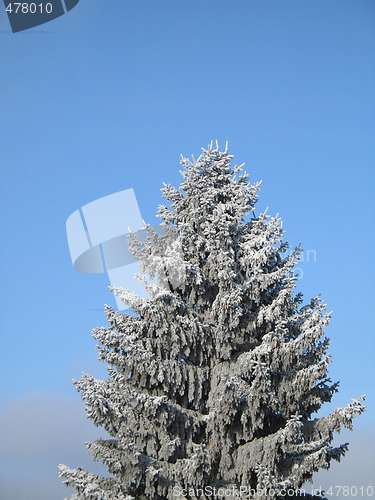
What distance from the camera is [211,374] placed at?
45.7 feet

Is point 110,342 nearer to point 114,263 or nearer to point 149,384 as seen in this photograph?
point 149,384

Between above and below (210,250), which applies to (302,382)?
A: below

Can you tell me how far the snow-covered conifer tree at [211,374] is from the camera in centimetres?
1246

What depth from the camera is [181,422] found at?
13078mm

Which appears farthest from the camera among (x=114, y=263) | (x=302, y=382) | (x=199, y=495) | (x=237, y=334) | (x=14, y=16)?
(x=14, y=16)

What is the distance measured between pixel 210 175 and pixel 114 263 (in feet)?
12.4

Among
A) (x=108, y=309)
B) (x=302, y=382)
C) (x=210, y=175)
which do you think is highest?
(x=210, y=175)

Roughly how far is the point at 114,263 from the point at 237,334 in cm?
418

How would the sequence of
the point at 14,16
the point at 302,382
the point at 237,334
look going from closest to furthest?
the point at 302,382
the point at 237,334
the point at 14,16

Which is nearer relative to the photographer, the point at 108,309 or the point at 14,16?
the point at 108,309

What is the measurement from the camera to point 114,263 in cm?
1578

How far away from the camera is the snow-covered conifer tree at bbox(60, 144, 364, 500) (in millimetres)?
12461

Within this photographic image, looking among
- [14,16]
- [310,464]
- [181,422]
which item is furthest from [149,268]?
[14,16]

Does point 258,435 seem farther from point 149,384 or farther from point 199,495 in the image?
point 149,384
